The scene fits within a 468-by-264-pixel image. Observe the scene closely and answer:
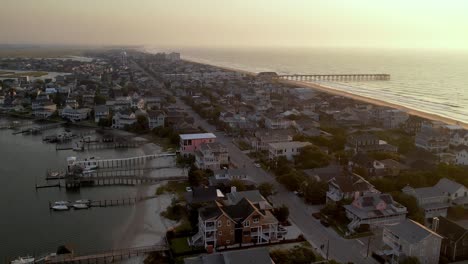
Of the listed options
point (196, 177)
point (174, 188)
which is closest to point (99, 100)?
Answer: point (174, 188)

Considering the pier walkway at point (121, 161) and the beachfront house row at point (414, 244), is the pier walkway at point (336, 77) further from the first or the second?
the beachfront house row at point (414, 244)

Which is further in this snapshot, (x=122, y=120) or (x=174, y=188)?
(x=122, y=120)

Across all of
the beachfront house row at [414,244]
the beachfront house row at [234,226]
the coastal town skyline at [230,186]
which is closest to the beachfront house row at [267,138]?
the coastal town skyline at [230,186]

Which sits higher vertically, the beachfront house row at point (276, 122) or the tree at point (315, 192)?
the beachfront house row at point (276, 122)

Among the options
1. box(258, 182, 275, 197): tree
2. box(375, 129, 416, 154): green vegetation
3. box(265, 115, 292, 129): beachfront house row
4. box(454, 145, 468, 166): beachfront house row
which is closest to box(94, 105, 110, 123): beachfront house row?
box(265, 115, 292, 129): beachfront house row

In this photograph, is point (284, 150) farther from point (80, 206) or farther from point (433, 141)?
point (80, 206)

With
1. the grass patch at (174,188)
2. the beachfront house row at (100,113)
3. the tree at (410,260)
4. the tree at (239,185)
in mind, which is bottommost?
the grass patch at (174,188)
